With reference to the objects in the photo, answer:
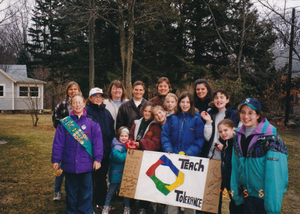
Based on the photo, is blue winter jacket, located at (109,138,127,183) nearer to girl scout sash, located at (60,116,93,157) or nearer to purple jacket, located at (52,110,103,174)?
purple jacket, located at (52,110,103,174)

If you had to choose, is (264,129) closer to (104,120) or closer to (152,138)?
(152,138)

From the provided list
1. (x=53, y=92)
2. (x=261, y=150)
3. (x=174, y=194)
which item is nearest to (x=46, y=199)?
(x=174, y=194)

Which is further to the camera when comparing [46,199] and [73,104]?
[46,199]

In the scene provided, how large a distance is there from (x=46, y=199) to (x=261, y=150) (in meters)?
3.93

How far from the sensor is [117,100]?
440 centimetres

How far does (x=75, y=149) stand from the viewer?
3.34 meters

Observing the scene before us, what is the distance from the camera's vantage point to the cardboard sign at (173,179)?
3.11 metres

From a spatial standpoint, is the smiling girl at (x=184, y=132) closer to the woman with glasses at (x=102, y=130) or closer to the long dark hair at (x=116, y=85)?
the woman with glasses at (x=102, y=130)

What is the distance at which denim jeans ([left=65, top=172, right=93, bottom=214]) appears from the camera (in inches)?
133

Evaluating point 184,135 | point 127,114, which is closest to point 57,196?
point 127,114

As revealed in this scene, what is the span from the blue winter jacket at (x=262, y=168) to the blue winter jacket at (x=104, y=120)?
2.09 m

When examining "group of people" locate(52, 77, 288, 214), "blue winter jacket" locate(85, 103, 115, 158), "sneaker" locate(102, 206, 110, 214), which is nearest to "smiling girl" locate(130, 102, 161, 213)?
"group of people" locate(52, 77, 288, 214)

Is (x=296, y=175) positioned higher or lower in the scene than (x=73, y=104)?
lower

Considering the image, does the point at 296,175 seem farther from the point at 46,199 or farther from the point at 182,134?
the point at 46,199
